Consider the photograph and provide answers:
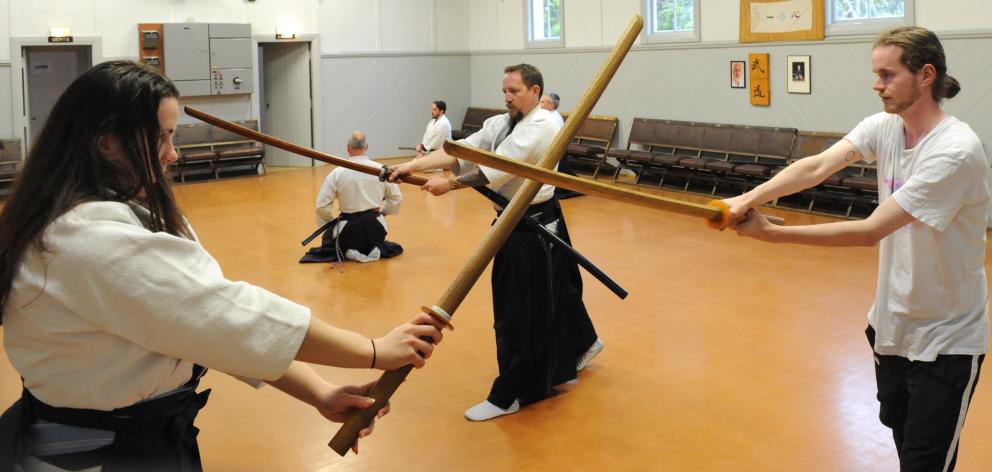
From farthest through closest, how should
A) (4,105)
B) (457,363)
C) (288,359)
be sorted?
(4,105)
(457,363)
(288,359)

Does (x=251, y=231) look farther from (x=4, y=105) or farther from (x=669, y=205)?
(x=669, y=205)

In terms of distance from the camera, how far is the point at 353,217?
9.14m

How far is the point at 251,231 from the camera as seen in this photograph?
1074 centimetres

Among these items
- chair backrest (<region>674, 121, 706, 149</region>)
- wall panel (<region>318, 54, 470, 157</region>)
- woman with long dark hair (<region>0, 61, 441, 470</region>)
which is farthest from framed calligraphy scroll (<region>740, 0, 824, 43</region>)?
woman with long dark hair (<region>0, 61, 441, 470</region>)

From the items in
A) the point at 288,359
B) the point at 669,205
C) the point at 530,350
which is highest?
the point at 669,205

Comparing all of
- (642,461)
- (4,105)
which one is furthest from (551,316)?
(4,105)

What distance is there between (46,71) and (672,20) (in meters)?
9.69

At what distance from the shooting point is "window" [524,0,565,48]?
16.5 metres

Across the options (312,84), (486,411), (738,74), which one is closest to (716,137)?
(738,74)

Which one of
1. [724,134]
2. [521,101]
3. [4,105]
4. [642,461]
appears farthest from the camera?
[4,105]

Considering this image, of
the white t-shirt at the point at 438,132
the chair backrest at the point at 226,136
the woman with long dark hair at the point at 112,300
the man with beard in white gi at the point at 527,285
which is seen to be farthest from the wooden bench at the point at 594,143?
the woman with long dark hair at the point at 112,300

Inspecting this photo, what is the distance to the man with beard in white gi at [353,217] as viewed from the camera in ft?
29.8

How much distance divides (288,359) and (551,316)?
11.4 ft

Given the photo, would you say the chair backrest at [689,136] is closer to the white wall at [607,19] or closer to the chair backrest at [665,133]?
the chair backrest at [665,133]
